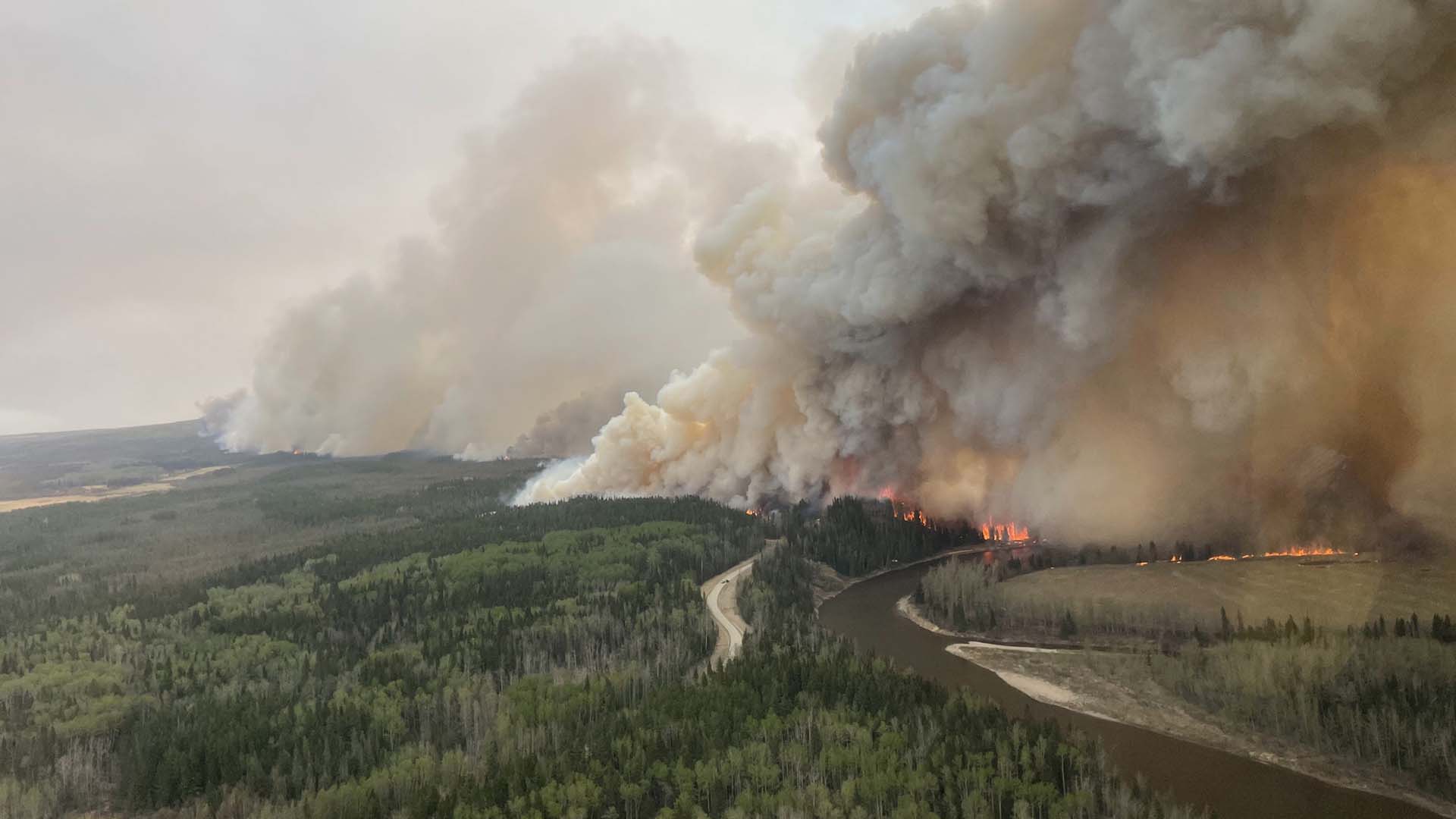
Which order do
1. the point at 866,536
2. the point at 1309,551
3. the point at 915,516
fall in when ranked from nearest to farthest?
1. the point at 1309,551
2. the point at 866,536
3. the point at 915,516

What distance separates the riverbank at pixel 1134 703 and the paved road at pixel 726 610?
57.1 ft

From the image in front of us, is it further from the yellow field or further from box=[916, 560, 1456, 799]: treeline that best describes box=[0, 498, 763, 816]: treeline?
box=[916, 560, 1456, 799]: treeline

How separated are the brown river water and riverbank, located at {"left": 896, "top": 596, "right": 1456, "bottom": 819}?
70 cm

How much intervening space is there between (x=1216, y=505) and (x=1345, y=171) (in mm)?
30223

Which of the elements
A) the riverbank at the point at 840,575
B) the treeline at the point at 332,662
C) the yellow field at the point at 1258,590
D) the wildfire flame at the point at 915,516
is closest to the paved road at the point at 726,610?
the treeline at the point at 332,662

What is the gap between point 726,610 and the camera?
2985 inches

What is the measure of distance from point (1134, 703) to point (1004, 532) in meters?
48.8

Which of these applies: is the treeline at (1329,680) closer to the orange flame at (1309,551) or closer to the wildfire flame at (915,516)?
the orange flame at (1309,551)

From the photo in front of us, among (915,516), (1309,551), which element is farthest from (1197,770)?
(915,516)

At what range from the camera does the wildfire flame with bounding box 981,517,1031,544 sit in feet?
307

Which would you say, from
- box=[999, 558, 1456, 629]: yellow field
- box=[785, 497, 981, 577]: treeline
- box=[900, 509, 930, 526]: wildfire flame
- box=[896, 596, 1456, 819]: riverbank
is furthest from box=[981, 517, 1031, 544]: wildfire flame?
box=[896, 596, 1456, 819]: riverbank

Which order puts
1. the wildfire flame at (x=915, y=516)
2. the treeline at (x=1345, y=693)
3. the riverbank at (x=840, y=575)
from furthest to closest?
the wildfire flame at (x=915, y=516) → the riverbank at (x=840, y=575) → the treeline at (x=1345, y=693)

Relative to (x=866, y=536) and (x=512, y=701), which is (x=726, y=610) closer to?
(x=866, y=536)

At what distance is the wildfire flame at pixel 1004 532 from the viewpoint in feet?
307
